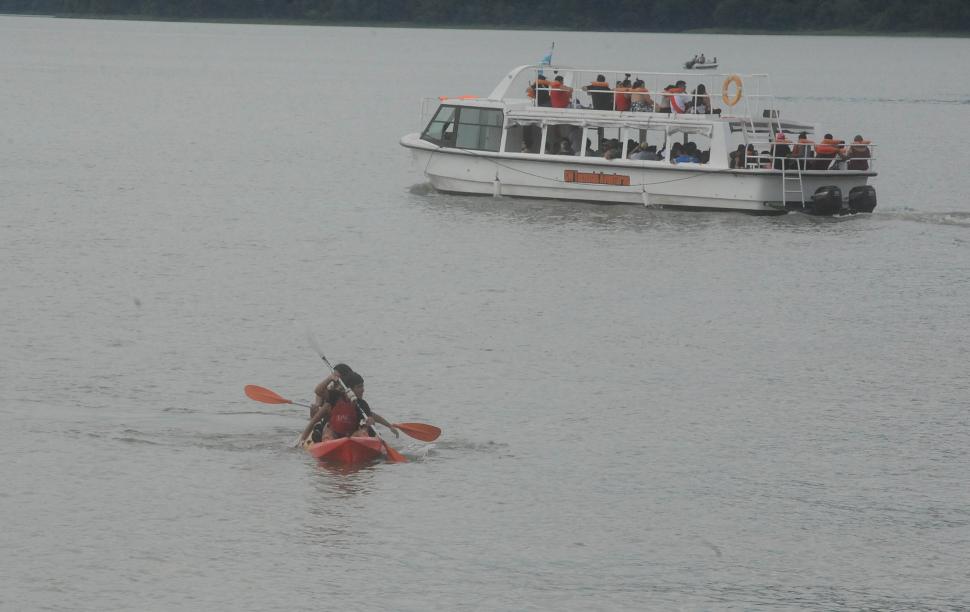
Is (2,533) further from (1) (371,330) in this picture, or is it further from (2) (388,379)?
(1) (371,330)

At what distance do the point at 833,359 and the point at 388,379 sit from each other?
8.39 meters

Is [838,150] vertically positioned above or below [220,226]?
above

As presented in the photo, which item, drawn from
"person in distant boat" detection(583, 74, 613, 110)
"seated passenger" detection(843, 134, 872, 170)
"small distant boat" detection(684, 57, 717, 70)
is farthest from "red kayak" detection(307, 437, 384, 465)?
"small distant boat" detection(684, 57, 717, 70)

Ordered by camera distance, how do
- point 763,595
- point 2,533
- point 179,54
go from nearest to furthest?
point 763,595
point 2,533
point 179,54

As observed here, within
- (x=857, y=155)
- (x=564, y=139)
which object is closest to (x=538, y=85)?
(x=564, y=139)

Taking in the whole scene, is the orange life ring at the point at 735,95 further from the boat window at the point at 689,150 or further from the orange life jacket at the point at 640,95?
the orange life jacket at the point at 640,95

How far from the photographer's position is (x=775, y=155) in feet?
132

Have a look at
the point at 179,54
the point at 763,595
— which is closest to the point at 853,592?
the point at 763,595

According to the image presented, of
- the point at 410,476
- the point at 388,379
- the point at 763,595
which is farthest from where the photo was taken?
the point at 388,379

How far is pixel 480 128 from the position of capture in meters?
43.3

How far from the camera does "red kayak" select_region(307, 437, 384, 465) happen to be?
2027cm

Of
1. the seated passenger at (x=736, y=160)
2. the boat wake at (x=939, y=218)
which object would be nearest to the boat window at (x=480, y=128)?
the seated passenger at (x=736, y=160)

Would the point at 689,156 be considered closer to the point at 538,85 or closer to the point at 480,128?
the point at 538,85

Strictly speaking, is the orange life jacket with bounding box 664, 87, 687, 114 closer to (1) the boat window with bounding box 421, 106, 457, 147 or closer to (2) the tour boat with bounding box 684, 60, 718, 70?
(1) the boat window with bounding box 421, 106, 457, 147
